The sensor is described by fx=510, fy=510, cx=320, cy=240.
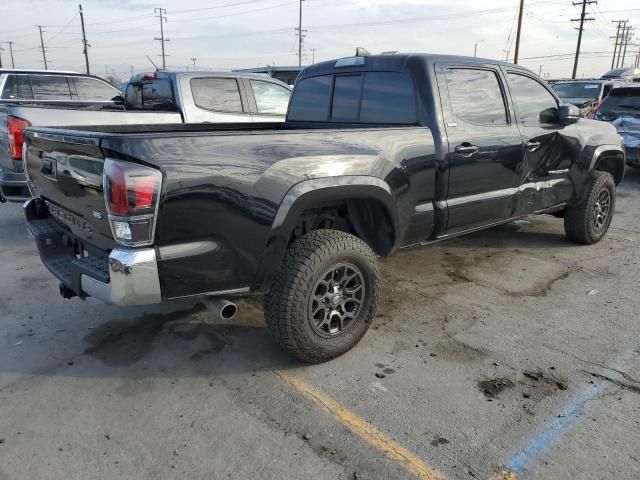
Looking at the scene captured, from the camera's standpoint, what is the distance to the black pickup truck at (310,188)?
8.18 feet

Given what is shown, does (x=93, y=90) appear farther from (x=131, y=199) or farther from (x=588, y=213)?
(x=588, y=213)

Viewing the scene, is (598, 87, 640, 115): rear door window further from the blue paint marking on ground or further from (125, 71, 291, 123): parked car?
the blue paint marking on ground

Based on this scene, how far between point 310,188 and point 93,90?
8.11m

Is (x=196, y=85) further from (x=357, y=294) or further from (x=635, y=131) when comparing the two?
(x=635, y=131)

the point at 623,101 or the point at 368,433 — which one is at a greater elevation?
the point at 623,101

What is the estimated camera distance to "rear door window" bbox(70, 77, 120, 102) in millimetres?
9250

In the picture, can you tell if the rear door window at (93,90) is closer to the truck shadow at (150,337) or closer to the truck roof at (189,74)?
the truck roof at (189,74)

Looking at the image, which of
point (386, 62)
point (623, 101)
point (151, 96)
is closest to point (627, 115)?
point (623, 101)

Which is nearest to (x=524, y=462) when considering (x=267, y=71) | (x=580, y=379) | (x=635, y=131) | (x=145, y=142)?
(x=580, y=379)

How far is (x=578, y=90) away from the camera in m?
15.1

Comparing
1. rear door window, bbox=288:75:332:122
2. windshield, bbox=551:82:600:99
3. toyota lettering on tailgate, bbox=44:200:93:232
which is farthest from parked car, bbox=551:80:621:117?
toyota lettering on tailgate, bbox=44:200:93:232

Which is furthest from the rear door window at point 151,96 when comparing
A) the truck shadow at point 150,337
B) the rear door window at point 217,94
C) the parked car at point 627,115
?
the parked car at point 627,115

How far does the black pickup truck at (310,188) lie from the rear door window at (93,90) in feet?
19.6

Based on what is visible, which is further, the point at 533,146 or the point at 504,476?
the point at 533,146
